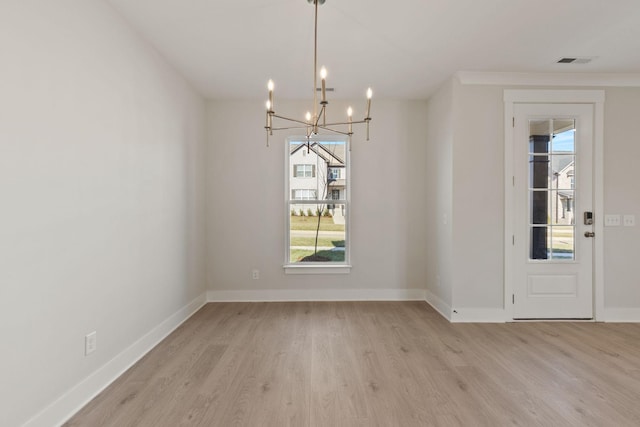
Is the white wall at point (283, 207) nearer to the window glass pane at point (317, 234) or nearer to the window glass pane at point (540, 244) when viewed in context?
the window glass pane at point (317, 234)

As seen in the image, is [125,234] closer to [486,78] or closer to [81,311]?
[81,311]

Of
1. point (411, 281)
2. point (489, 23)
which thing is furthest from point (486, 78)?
point (411, 281)

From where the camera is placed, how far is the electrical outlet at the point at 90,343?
7.66ft

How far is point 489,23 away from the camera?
2885 millimetres

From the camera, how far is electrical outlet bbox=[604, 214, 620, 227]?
13.2ft

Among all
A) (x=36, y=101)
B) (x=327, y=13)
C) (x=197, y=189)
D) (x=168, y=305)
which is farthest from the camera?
(x=197, y=189)

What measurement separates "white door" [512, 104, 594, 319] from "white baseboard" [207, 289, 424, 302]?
1.41 m

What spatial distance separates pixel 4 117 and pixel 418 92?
4146mm

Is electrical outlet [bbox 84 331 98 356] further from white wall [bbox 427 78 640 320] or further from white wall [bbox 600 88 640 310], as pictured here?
white wall [bbox 600 88 640 310]

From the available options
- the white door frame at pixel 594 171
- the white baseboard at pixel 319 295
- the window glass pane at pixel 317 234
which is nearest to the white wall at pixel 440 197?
the white baseboard at pixel 319 295

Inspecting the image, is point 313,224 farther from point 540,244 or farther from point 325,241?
point 540,244

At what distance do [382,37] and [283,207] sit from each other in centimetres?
253

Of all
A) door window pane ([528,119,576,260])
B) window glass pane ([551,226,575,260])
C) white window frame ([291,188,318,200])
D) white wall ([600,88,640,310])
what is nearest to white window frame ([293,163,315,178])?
white window frame ([291,188,318,200])

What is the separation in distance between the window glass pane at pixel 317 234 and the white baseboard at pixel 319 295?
0.43 metres
